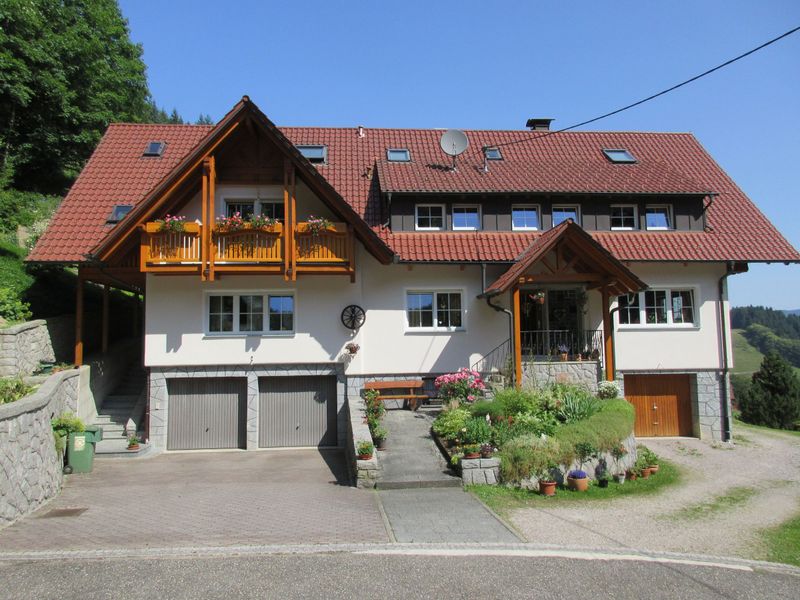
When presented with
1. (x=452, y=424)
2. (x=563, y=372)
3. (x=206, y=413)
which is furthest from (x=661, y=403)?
(x=206, y=413)

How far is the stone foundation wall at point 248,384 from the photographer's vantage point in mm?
14453

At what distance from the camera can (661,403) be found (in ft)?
53.0

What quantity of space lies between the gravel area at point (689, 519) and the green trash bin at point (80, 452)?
29.2ft

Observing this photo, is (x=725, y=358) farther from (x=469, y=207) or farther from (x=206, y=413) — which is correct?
(x=206, y=413)

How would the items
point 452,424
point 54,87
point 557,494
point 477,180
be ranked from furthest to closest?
point 54,87
point 477,180
point 452,424
point 557,494

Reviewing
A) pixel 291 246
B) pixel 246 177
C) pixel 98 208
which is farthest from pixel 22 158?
pixel 291 246

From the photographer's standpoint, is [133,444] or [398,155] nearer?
[133,444]

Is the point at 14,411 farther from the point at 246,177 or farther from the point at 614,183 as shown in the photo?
the point at 614,183

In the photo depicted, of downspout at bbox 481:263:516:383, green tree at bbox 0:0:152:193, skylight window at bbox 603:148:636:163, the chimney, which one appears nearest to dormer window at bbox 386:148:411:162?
downspout at bbox 481:263:516:383

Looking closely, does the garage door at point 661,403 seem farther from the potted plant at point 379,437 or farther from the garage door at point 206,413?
the garage door at point 206,413

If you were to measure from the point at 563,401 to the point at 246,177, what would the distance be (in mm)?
9759

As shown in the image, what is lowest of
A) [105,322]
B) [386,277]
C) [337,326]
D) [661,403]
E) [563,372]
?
[661,403]

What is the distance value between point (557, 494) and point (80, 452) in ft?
31.8

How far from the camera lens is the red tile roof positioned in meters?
15.6
